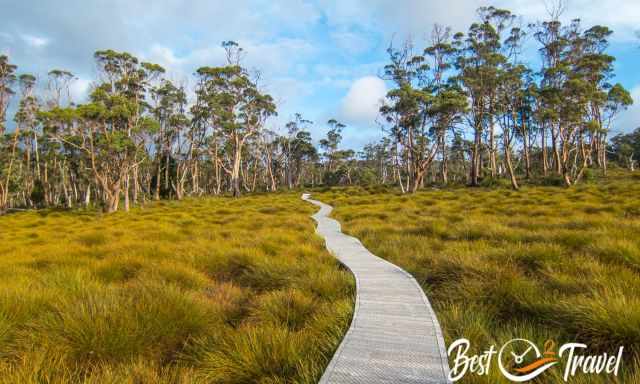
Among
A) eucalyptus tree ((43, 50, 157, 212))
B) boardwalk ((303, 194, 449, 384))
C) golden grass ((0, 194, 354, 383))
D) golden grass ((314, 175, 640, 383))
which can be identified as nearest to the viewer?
boardwalk ((303, 194, 449, 384))

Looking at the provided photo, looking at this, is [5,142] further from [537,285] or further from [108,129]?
[537,285]

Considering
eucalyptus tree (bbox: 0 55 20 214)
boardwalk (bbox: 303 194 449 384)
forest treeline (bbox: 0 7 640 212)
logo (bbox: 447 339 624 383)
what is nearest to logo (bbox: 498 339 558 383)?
logo (bbox: 447 339 624 383)

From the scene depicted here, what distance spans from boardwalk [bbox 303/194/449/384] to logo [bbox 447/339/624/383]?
0.14m

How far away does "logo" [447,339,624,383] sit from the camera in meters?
2.46

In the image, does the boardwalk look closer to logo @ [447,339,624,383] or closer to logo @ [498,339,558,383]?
logo @ [447,339,624,383]

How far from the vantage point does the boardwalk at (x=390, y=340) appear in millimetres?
2434

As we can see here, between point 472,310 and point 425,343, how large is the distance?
108 centimetres

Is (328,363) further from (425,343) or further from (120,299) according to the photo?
(120,299)

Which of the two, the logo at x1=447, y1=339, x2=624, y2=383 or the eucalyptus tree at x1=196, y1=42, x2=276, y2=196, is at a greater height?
the eucalyptus tree at x1=196, y1=42, x2=276, y2=196

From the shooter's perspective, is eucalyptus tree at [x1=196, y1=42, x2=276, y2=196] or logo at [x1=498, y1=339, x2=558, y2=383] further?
eucalyptus tree at [x1=196, y1=42, x2=276, y2=196]

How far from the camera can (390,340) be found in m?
2.96

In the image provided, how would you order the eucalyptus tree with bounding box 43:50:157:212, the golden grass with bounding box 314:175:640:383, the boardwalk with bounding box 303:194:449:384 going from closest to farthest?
the boardwalk with bounding box 303:194:449:384, the golden grass with bounding box 314:175:640:383, the eucalyptus tree with bounding box 43:50:157:212

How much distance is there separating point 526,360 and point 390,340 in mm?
1128

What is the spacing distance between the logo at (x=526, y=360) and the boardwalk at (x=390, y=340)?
145 millimetres
